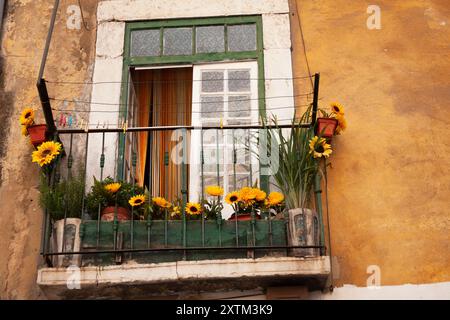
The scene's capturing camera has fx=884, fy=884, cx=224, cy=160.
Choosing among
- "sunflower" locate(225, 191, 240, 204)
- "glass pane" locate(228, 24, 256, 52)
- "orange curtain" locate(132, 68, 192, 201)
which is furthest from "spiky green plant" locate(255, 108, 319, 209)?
"orange curtain" locate(132, 68, 192, 201)

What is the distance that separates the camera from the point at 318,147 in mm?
6676

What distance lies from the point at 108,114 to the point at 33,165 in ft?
2.44

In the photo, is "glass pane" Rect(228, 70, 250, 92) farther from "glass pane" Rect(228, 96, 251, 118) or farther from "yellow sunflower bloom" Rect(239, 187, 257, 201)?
"yellow sunflower bloom" Rect(239, 187, 257, 201)

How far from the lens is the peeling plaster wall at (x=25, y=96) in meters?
6.63

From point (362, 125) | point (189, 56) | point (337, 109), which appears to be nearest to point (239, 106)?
point (189, 56)

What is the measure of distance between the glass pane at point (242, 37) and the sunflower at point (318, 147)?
1.26 m

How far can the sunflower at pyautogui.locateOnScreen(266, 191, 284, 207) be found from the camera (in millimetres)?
6512

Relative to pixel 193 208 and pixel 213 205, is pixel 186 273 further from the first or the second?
pixel 213 205

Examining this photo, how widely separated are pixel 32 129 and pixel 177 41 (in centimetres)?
158

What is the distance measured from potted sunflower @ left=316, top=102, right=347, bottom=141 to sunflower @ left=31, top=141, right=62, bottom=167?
1.99 meters

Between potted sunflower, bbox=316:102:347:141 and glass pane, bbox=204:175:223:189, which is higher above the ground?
potted sunflower, bbox=316:102:347:141

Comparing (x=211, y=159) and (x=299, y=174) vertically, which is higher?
(x=211, y=159)

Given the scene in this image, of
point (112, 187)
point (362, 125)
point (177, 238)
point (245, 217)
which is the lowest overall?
point (177, 238)

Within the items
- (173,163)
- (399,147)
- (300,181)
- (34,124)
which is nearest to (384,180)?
(399,147)
